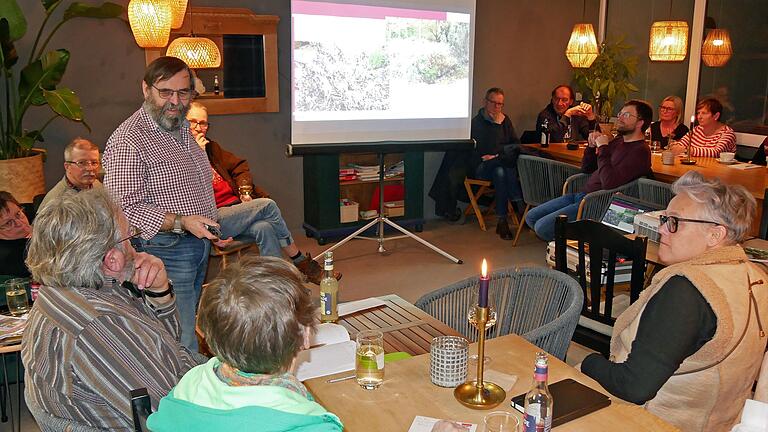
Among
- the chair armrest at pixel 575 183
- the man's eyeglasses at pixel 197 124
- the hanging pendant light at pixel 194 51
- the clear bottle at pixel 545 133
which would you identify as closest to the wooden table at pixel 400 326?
the man's eyeglasses at pixel 197 124

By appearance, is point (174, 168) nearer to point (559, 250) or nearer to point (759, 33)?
point (559, 250)

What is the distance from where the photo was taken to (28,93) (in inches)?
186

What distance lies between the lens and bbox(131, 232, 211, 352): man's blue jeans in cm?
291

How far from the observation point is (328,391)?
1.81 m

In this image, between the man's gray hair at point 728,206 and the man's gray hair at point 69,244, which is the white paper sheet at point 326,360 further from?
the man's gray hair at point 728,206

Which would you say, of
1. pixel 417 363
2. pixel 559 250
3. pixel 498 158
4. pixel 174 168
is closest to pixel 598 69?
pixel 498 158

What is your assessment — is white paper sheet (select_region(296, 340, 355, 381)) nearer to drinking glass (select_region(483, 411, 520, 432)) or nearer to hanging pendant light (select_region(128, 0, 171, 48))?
drinking glass (select_region(483, 411, 520, 432))

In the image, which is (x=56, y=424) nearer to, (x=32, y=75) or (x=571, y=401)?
(x=571, y=401)

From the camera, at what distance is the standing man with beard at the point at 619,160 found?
5.04 m

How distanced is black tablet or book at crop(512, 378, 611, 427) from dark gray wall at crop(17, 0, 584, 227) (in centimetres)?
472

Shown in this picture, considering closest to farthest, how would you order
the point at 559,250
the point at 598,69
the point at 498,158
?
the point at 559,250 < the point at 498,158 < the point at 598,69

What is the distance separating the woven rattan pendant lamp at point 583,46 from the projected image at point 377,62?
1734 millimetres

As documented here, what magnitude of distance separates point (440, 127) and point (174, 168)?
321 cm

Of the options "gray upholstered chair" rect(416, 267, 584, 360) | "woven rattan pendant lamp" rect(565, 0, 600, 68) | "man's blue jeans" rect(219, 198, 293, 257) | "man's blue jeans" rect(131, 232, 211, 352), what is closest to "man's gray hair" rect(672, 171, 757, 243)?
"gray upholstered chair" rect(416, 267, 584, 360)
